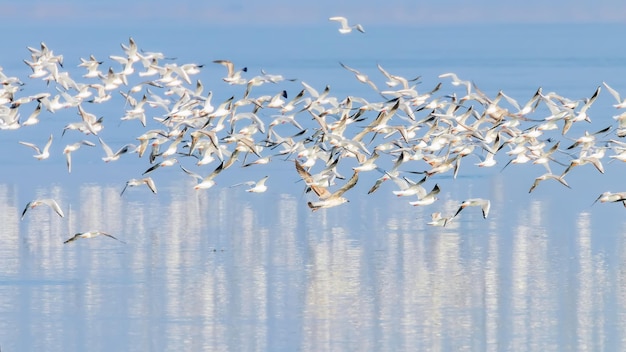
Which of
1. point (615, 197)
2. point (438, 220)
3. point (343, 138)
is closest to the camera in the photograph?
point (615, 197)

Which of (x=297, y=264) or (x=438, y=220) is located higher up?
(x=438, y=220)

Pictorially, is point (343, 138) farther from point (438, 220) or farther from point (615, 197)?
point (615, 197)

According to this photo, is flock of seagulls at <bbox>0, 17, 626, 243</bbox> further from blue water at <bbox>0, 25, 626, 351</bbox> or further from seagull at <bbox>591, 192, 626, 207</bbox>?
blue water at <bbox>0, 25, 626, 351</bbox>

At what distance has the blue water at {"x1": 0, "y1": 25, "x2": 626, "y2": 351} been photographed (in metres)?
16.8

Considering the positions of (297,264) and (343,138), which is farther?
(343,138)

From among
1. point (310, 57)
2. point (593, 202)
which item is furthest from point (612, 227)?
point (310, 57)

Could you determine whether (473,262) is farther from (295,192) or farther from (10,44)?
(10,44)

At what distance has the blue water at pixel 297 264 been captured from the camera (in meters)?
16.8

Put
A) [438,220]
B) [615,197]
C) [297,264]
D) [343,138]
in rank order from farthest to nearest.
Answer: [343,138]
[438,220]
[615,197]
[297,264]

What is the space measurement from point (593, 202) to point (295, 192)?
4640 mm

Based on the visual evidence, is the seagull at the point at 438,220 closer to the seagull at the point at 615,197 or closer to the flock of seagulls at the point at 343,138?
the flock of seagulls at the point at 343,138

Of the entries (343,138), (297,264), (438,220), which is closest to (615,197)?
(438,220)

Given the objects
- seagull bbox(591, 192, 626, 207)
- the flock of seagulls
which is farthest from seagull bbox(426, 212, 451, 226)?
seagull bbox(591, 192, 626, 207)

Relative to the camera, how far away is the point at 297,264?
66.3ft
